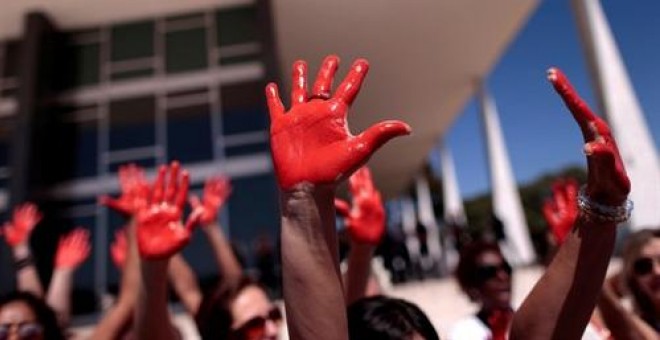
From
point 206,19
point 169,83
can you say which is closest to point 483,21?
point 206,19

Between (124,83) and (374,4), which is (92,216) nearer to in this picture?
(124,83)

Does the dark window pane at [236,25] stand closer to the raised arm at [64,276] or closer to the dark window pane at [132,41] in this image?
the dark window pane at [132,41]

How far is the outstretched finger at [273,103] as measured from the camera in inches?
46.1

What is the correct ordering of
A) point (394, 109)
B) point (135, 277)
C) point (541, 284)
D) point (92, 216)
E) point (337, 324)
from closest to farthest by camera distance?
point (337, 324)
point (541, 284)
point (135, 277)
point (92, 216)
point (394, 109)

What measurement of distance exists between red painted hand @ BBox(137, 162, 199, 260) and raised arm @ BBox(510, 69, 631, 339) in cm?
98

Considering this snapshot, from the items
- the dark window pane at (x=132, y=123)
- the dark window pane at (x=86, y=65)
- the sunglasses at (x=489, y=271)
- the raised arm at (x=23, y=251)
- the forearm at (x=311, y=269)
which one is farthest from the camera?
the dark window pane at (x=86, y=65)

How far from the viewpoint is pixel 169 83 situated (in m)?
11.1

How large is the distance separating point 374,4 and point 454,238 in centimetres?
530

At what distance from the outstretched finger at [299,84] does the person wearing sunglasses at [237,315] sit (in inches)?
43.9

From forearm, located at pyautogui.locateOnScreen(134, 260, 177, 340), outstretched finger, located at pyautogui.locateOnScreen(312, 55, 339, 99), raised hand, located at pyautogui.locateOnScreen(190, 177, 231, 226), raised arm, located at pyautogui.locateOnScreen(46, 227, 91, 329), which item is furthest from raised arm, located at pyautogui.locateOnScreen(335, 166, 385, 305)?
raised arm, located at pyautogui.locateOnScreen(46, 227, 91, 329)

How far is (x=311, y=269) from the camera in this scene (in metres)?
1.06

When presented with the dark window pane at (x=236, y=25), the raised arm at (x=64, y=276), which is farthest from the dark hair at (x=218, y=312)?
the dark window pane at (x=236, y=25)

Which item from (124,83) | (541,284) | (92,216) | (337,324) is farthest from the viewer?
(124,83)

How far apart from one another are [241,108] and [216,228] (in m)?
8.26
